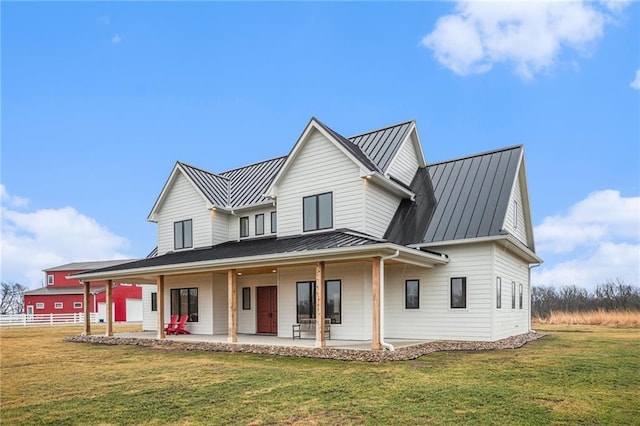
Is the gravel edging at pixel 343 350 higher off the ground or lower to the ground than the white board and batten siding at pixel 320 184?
lower

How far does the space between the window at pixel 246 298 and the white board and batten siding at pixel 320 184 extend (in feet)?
11.4

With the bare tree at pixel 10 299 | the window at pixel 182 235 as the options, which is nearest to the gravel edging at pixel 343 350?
the window at pixel 182 235

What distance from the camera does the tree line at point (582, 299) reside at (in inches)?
1538

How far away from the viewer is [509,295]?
1773 centimetres

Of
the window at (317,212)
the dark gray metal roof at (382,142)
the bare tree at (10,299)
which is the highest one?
the dark gray metal roof at (382,142)

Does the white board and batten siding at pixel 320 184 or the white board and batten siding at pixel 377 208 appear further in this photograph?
the white board and batten siding at pixel 320 184

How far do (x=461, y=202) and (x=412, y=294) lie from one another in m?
3.83

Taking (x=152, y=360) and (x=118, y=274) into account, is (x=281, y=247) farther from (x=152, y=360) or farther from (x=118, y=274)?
(x=118, y=274)

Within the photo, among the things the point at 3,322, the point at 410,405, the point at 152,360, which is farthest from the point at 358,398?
the point at 3,322

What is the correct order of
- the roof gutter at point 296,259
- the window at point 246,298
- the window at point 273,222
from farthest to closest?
the window at point 246,298 → the window at point 273,222 → the roof gutter at point 296,259

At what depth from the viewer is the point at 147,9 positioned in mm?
16297

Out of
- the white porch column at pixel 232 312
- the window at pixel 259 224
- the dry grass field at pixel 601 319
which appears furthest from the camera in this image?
the dry grass field at pixel 601 319

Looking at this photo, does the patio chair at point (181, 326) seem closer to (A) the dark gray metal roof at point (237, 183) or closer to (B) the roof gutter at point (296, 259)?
(B) the roof gutter at point (296, 259)

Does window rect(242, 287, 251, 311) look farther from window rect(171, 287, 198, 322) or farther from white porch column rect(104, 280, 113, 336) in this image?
white porch column rect(104, 280, 113, 336)
